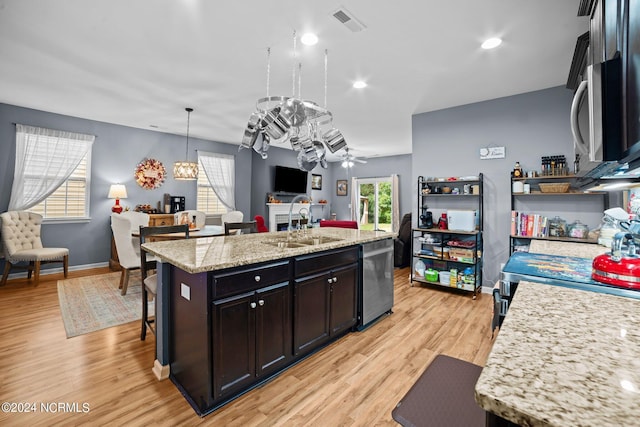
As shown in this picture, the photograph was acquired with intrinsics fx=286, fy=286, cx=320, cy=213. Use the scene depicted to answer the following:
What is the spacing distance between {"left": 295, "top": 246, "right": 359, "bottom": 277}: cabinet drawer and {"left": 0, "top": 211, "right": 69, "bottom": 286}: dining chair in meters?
4.30

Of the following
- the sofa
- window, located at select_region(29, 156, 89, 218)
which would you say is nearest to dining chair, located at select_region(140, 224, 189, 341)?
window, located at select_region(29, 156, 89, 218)

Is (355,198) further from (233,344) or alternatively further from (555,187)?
(233,344)

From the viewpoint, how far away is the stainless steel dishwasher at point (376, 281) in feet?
9.30

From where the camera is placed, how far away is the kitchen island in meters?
1.69

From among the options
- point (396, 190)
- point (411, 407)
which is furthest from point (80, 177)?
point (396, 190)

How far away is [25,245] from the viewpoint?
14.2 feet

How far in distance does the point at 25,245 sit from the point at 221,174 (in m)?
3.55

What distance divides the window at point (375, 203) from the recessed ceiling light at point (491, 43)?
248 inches

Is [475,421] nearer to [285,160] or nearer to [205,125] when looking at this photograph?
[205,125]

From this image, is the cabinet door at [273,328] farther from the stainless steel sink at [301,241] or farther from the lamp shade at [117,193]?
the lamp shade at [117,193]

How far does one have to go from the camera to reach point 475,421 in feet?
2.86

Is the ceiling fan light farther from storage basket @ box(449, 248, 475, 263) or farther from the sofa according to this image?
storage basket @ box(449, 248, 475, 263)

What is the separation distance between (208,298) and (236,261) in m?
0.26

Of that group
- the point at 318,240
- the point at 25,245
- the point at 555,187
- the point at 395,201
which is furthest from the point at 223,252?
the point at 395,201
